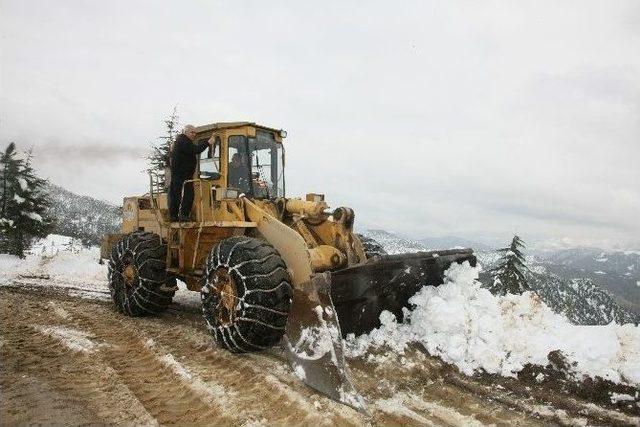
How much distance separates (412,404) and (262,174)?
14.9ft

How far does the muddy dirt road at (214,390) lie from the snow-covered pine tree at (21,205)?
19.4 metres

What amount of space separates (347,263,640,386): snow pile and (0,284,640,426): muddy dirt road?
1.09 ft

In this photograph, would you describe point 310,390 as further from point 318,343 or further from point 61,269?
point 61,269

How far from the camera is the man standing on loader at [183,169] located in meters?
7.32

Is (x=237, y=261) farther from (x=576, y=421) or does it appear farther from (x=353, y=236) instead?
(x=576, y=421)

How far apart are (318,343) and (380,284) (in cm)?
156

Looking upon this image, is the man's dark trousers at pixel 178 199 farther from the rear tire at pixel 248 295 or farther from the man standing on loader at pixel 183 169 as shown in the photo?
the rear tire at pixel 248 295

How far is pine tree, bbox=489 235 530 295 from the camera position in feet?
83.9

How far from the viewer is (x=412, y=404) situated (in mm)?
4539

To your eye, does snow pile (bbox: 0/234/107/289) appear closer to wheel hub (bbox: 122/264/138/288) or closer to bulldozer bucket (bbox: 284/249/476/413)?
wheel hub (bbox: 122/264/138/288)

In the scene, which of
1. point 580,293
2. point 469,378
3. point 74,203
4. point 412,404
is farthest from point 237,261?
point 580,293

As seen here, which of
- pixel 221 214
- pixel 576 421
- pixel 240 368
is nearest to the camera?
pixel 576 421

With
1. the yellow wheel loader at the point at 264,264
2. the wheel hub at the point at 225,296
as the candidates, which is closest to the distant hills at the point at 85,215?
the yellow wheel loader at the point at 264,264

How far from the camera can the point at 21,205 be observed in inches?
902
